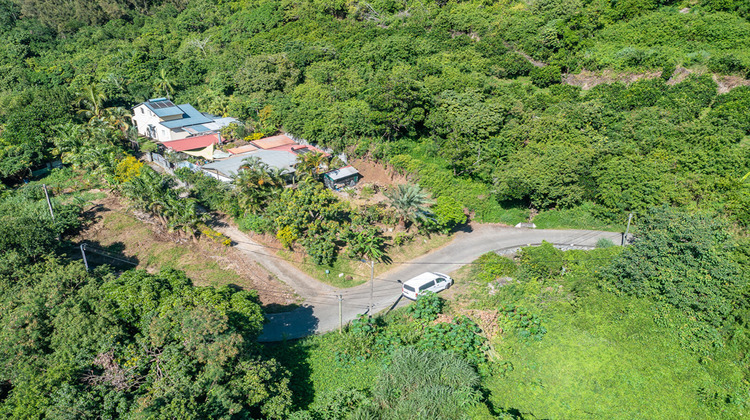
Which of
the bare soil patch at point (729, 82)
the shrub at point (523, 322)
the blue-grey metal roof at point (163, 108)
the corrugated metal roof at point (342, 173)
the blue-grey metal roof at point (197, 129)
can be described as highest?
the bare soil patch at point (729, 82)

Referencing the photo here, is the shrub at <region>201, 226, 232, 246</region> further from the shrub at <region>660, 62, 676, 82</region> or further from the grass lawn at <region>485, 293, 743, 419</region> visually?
the shrub at <region>660, 62, 676, 82</region>

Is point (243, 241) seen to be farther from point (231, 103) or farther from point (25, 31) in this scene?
point (25, 31)

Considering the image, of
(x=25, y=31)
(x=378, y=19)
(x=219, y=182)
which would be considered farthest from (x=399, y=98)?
(x=25, y=31)

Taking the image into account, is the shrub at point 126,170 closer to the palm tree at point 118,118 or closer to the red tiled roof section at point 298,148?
the palm tree at point 118,118

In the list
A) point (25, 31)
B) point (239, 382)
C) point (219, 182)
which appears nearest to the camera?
point (239, 382)

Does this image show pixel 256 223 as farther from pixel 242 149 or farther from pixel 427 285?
pixel 427 285

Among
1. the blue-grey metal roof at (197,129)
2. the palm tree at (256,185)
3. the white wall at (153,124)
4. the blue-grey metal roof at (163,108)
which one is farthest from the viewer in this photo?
the blue-grey metal roof at (163,108)

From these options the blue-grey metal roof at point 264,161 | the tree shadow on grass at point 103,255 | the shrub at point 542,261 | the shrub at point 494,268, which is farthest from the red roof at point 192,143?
the shrub at point 542,261
